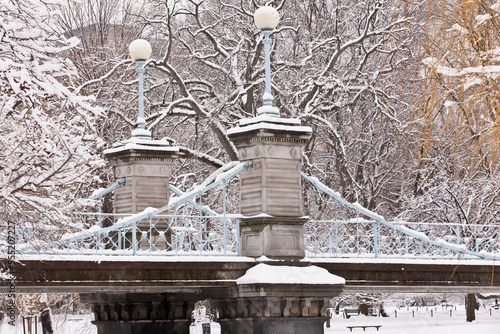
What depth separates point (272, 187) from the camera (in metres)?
16.0

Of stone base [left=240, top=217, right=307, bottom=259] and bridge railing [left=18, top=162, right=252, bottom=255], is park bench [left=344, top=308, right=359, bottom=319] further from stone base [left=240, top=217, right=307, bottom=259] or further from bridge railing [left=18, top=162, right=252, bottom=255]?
stone base [left=240, top=217, right=307, bottom=259]

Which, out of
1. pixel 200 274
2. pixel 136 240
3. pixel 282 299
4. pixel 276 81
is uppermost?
pixel 276 81

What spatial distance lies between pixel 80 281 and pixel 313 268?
12.7 ft

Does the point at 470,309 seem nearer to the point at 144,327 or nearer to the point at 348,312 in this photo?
the point at 348,312

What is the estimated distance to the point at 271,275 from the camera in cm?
1539

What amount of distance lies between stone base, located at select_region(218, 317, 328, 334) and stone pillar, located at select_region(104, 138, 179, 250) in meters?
2.83

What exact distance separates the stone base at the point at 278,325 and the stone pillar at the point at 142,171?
2827mm

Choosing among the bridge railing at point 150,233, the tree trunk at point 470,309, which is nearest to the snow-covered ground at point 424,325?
the tree trunk at point 470,309

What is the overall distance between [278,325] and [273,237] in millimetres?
1400

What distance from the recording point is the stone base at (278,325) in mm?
15500

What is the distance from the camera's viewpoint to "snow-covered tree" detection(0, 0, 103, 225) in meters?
8.31

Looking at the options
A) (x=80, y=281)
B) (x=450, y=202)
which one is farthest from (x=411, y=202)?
(x=80, y=281)

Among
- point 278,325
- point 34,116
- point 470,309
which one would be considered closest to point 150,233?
point 278,325

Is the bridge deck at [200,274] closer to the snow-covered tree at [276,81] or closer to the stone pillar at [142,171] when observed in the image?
the stone pillar at [142,171]
